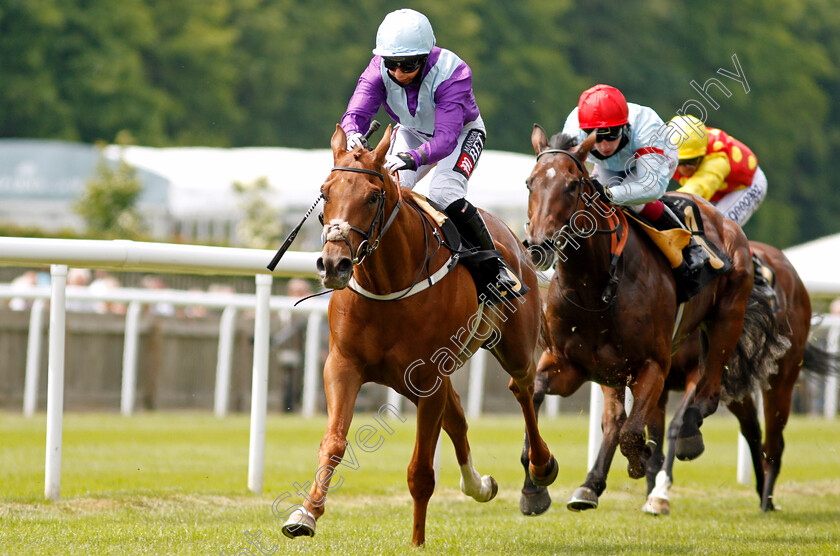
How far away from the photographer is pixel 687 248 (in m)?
6.46

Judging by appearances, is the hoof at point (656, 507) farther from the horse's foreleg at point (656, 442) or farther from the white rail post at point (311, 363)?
the white rail post at point (311, 363)

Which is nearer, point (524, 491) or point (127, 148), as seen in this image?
point (524, 491)

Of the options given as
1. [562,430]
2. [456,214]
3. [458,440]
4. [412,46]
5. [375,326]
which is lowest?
[562,430]

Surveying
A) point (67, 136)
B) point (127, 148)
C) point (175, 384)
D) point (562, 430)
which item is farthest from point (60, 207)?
point (562, 430)

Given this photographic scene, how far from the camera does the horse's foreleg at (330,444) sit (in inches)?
168

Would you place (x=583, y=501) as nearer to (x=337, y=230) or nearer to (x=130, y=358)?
(x=337, y=230)

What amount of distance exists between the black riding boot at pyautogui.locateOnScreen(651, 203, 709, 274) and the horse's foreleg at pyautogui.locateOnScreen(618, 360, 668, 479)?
701mm

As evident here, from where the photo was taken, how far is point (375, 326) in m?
4.82

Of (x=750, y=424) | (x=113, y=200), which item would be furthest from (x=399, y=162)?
(x=113, y=200)

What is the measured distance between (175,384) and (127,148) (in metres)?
10.2

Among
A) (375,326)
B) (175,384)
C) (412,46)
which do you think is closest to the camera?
(375,326)

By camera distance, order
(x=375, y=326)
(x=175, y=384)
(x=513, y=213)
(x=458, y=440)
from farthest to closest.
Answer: (x=513, y=213) < (x=175, y=384) < (x=458, y=440) < (x=375, y=326)

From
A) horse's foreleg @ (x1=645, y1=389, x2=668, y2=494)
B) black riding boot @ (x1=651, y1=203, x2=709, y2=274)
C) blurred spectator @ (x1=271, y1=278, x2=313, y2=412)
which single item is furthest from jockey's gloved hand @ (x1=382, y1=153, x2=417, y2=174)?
blurred spectator @ (x1=271, y1=278, x2=313, y2=412)

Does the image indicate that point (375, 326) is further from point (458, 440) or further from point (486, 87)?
point (486, 87)
